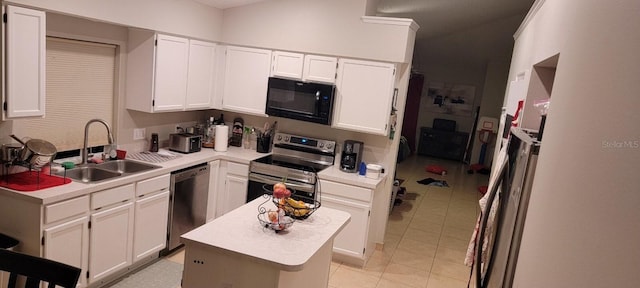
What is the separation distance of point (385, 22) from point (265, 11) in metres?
1.33

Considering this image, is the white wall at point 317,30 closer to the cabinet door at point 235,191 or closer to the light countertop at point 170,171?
the light countertop at point 170,171

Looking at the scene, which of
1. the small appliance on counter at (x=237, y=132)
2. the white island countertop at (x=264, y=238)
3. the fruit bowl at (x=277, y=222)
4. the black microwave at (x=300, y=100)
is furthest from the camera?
the small appliance on counter at (x=237, y=132)

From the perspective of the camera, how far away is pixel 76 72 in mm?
3609

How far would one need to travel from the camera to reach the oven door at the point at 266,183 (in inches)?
171

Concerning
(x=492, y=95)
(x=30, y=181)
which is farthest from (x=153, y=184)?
(x=492, y=95)

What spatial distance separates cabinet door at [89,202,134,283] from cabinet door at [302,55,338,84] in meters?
2.17

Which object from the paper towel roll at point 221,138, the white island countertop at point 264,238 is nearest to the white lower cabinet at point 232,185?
the paper towel roll at point 221,138

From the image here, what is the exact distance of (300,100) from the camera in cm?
454

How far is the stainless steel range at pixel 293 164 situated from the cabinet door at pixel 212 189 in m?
0.38

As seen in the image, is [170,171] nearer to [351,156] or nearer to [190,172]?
[190,172]

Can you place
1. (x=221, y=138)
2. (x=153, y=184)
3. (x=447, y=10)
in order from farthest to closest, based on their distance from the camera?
1. (x=447, y=10)
2. (x=221, y=138)
3. (x=153, y=184)

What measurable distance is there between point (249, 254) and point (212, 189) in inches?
101

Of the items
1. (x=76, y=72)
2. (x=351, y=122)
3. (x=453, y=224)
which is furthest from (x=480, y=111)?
(x=76, y=72)

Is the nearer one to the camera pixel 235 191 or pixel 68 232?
pixel 68 232
